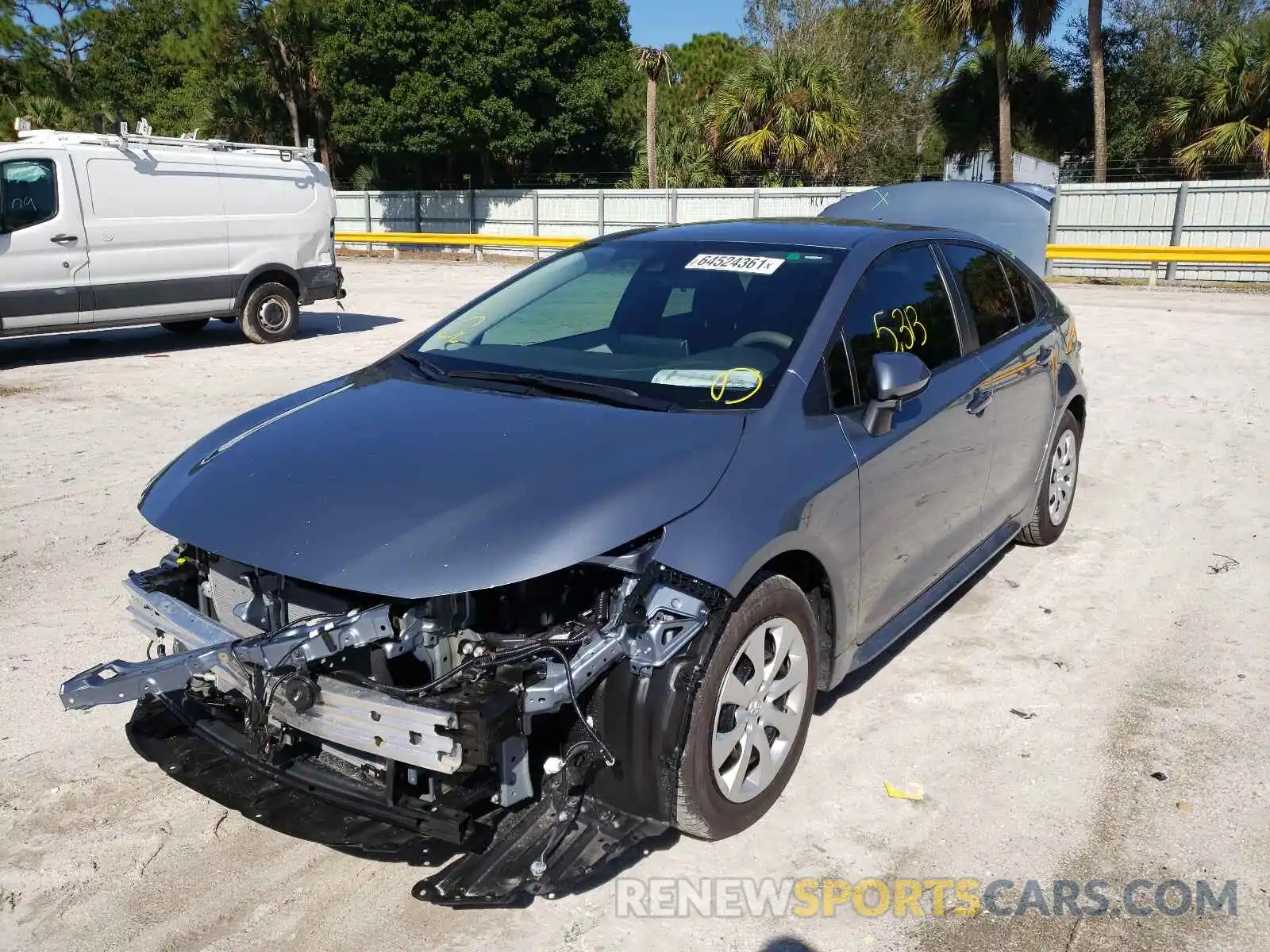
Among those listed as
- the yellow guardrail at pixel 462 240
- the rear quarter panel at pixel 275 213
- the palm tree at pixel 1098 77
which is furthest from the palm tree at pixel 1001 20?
the rear quarter panel at pixel 275 213

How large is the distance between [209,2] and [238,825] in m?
40.1

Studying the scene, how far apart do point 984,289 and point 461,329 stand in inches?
90.7

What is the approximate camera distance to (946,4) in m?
25.7

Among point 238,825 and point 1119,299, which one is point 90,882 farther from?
point 1119,299

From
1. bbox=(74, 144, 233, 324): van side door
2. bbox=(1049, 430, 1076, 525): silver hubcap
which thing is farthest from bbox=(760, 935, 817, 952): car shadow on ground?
bbox=(74, 144, 233, 324): van side door

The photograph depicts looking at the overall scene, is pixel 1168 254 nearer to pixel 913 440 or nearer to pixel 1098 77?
pixel 1098 77

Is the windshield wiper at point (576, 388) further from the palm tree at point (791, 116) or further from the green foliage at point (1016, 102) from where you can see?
the green foliage at point (1016, 102)

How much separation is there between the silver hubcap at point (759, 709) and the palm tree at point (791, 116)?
26944 millimetres

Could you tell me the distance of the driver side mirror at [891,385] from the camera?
342 centimetres

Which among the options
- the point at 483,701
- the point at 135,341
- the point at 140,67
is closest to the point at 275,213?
the point at 135,341

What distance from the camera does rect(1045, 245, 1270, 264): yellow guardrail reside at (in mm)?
18859

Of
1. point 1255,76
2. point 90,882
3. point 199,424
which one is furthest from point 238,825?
point 1255,76

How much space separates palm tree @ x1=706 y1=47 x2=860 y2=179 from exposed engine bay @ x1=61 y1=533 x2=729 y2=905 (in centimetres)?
2734

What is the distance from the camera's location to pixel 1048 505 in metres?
5.52
